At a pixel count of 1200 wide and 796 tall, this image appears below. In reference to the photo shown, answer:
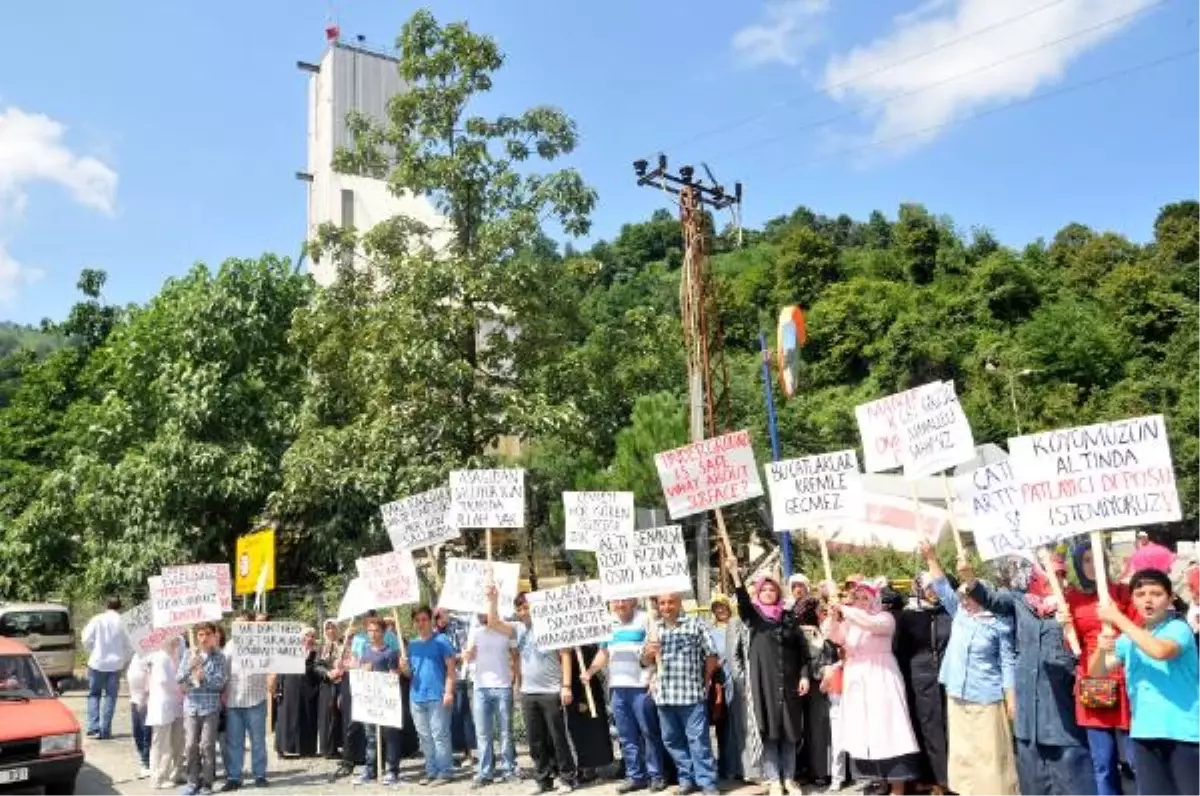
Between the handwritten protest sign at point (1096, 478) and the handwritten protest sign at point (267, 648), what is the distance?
7795 mm

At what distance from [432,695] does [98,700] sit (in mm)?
7207

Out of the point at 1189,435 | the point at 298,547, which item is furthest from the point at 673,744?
the point at 1189,435

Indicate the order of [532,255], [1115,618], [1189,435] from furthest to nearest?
[1189,435]
[532,255]
[1115,618]

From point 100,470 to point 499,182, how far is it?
1250 centimetres

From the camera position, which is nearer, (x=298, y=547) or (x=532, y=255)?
(x=532, y=255)

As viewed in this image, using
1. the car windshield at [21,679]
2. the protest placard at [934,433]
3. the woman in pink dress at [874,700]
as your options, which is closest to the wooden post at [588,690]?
the woman in pink dress at [874,700]

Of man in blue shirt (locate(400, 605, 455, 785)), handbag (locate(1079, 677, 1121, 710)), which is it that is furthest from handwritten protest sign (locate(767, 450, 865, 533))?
man in blue shirt (locate(400, 605, 455, 785))

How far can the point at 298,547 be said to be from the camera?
25297 millimetres

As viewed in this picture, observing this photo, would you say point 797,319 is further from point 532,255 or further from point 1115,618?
point 1115,618

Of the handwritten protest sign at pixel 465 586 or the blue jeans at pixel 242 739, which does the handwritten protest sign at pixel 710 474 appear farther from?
the blue jeans at pixel 242 739

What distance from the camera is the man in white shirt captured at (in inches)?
560

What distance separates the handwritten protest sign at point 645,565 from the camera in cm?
899

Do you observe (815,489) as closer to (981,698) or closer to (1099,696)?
(981,698)

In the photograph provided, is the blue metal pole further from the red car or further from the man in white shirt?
the red car
